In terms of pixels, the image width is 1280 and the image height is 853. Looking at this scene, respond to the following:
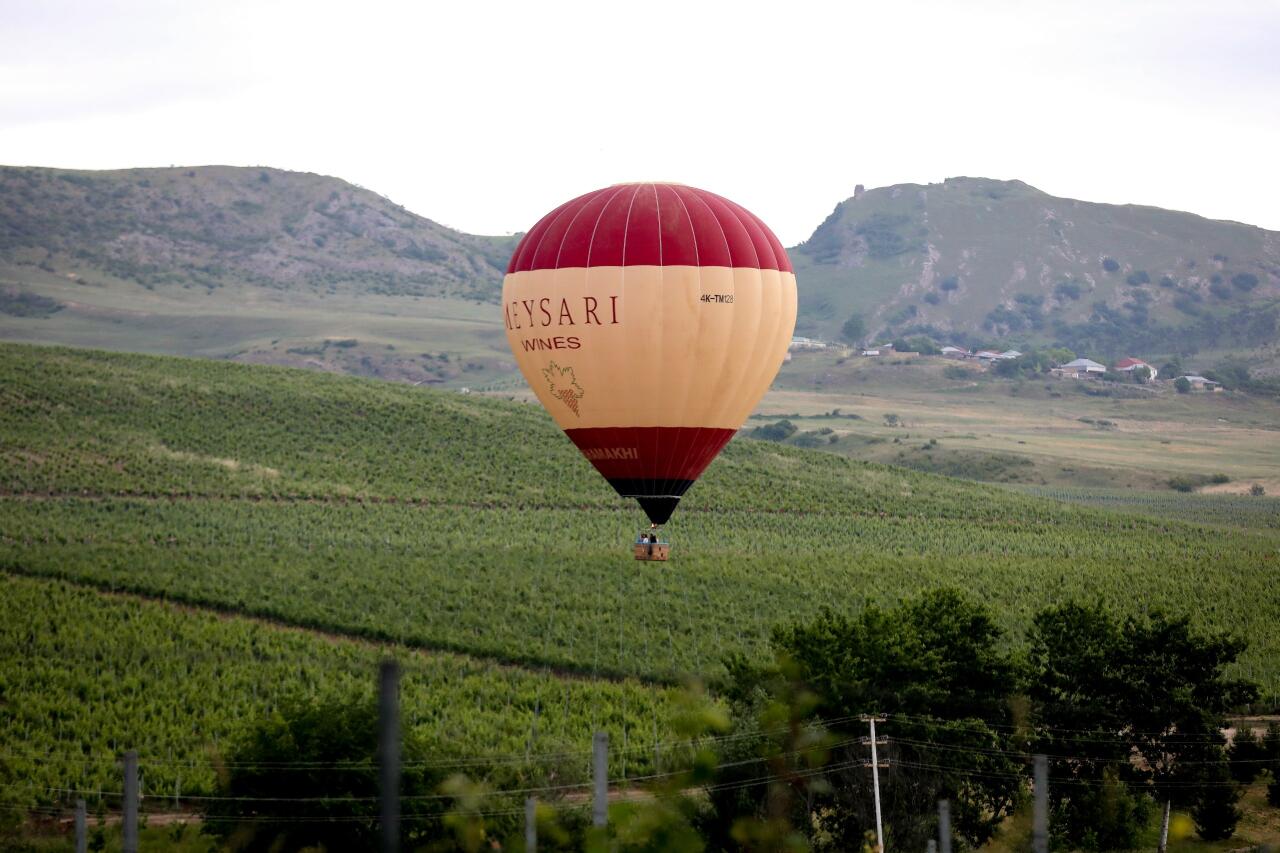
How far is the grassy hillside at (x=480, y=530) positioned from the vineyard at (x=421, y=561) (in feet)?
0.74

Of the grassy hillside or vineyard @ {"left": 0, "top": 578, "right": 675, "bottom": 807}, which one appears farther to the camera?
the grassy hillside

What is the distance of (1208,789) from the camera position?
34.9m

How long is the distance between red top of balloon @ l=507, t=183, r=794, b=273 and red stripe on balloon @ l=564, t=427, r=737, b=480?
125 inches

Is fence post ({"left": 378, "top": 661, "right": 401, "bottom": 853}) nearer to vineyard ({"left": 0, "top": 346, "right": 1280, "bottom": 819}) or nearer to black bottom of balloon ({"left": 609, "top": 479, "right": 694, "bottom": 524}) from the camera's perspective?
black bottom of balloon ({"left": 609, "top": 479, "right": 694, "bottom": 524})

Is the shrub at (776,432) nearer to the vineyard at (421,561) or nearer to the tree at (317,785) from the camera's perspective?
the vineyard at (421,561)

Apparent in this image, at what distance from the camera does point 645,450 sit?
103 ft

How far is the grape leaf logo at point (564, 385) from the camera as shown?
31.5 m

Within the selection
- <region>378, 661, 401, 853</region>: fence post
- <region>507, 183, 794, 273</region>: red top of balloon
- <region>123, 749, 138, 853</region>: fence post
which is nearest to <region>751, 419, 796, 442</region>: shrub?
<region>507, 183, 794, 273</region>: red top of balloon

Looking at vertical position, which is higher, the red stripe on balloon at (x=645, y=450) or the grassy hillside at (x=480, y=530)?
the red stripe on balloon at (x=645, y=450)

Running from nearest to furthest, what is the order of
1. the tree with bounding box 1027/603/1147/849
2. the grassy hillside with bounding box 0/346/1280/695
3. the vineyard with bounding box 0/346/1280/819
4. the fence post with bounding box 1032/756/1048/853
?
the fence post with bounding box 1032/756/1048/853, the tree with bounding box 1027/603/1147/849, the vineyard with bounding box 0/346/1280/819, the grassy hillside with bounding box 0/346/1280/695

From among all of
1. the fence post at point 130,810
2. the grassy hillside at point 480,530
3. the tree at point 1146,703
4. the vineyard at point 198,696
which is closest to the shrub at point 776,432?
the grassy hillside at point 480,530

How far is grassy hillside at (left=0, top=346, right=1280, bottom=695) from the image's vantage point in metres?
55.2

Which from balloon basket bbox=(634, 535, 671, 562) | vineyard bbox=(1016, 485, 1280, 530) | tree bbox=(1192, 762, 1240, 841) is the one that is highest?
balloon basket bbox=(634, 535, 671, 562)

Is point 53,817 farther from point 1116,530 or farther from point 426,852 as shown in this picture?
point 1116,530
